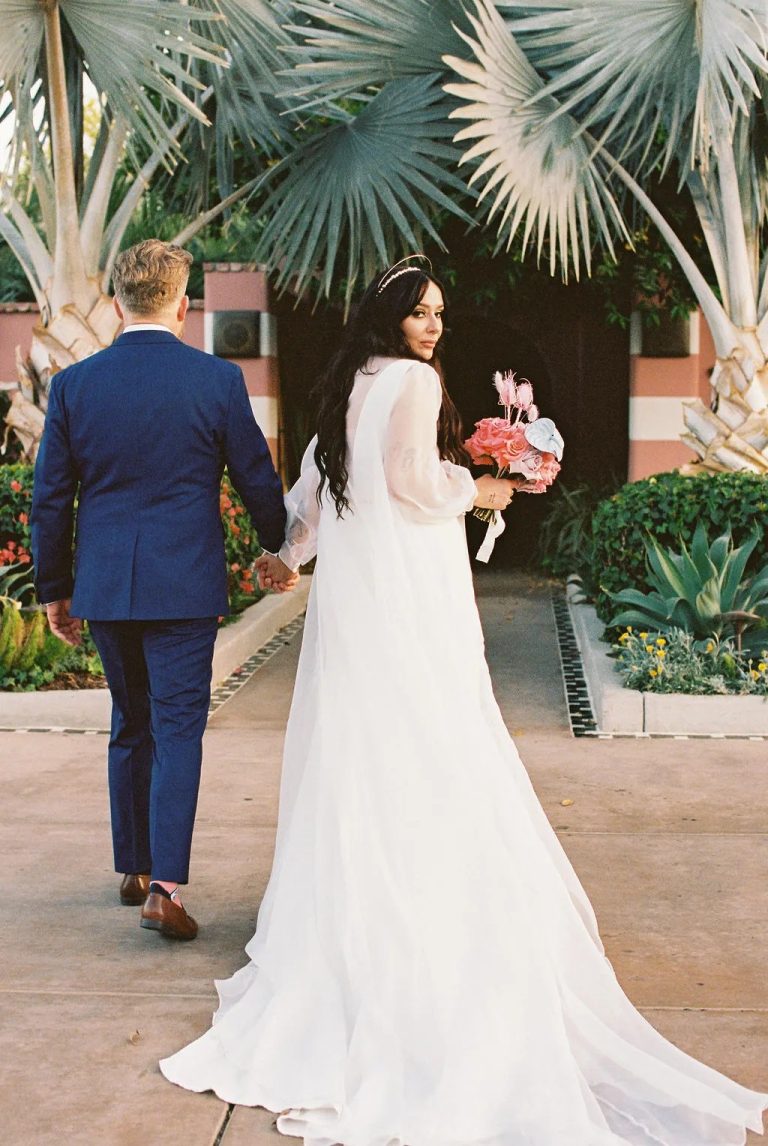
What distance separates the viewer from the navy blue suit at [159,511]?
3.78 metres

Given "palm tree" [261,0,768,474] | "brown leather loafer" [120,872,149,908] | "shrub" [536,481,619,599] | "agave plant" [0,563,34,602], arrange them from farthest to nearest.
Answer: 1. "shrub" [536,481,619,599]
2. "agave plant" [0,563,34,602]
3. "palm tree" [261,0,768,474]
4. "brown leather loafer" [120,872,149,908]

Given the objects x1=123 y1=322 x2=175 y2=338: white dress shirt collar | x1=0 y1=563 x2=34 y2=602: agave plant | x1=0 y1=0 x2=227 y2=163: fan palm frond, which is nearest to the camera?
x1=123 y1=322 x2=175 y2=338: white dress shirt collar

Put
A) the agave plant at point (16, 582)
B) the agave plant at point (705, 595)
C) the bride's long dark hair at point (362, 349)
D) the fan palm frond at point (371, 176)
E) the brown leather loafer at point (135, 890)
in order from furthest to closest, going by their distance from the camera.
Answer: the fan palm frond at point (371, 176) < the agave plant at point (16, 582) < the agave plant at point (705, 595) < the brown leather loafer at point (135, 890) < the bride's long dark hair at point (362, 349)

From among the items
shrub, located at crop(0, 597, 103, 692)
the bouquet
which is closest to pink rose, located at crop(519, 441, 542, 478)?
the bouquet

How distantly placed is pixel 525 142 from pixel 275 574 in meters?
4.73

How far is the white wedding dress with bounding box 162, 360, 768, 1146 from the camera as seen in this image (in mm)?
2816

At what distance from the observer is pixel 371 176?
8.57 m

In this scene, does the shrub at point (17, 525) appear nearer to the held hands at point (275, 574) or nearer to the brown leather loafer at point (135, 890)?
the brown leather loafer at point (135, 890)

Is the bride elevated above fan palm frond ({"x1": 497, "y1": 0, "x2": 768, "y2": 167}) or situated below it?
below

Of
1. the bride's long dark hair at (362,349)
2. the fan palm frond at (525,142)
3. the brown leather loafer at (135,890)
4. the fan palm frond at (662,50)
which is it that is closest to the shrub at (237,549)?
the fan palm frond at (525,142)

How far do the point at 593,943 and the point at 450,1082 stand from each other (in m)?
0.57

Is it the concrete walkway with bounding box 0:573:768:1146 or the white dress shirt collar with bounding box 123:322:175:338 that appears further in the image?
the white dress shirt collar with bounding box 123:322:175:338

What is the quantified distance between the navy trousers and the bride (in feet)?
1.41

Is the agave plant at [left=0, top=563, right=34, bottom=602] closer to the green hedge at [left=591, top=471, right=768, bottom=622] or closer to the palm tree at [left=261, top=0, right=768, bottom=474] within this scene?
the palm tree at [left=261, top=0, right=768, bottom=474]
